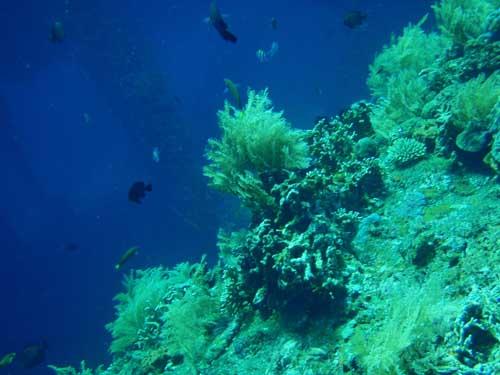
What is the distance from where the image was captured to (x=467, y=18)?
Result: 7945 mm

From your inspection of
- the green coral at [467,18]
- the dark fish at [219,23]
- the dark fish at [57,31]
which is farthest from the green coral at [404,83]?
the dark fish at [57,31]

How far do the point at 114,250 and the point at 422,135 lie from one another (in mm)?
47669

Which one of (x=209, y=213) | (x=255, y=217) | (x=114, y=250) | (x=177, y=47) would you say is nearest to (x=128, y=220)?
(x=114, y=250)

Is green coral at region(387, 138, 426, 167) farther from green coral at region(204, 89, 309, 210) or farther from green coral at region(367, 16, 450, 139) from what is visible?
green coral at region(204, 89, 309, 210)

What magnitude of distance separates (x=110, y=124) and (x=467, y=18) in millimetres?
82255

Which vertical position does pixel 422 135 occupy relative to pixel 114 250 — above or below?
below

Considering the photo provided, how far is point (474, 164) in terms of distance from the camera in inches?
191

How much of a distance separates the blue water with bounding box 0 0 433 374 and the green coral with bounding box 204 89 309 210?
6.71 meters

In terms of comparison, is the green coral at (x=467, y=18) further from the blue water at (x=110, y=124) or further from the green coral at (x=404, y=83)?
the blue water at (x=110, y=124)

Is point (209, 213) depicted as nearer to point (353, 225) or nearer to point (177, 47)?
point (353, 225)

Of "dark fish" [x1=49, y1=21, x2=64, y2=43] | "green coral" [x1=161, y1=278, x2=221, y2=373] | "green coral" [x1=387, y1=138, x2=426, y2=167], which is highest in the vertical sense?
"dark fish" [x1=49, y1=21, x2=64, y2=43]

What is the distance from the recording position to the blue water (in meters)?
25.5

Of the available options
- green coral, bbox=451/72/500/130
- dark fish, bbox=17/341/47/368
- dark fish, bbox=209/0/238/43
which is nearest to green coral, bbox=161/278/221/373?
dark fish, bbox=209/0/238/43

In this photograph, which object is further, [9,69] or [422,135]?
[9,69]
